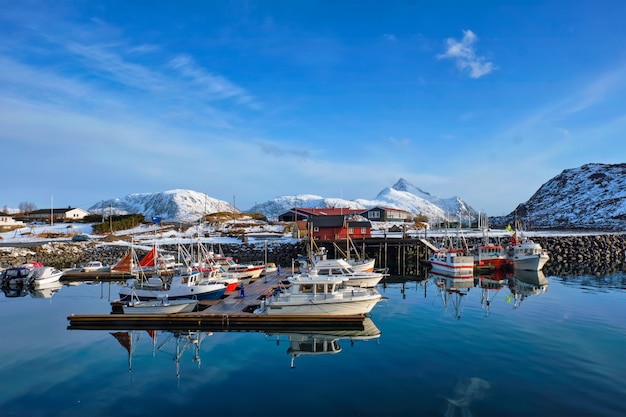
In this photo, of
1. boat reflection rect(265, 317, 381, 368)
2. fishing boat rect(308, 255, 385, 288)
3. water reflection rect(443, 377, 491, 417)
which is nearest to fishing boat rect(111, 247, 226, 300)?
fishing boat rect(308, 255, 385, 288)

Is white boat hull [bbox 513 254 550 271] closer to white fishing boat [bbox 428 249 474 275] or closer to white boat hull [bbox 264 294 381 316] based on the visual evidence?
white fishing boat [bbox 428 249 474 275]

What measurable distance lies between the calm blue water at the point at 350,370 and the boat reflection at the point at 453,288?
2410 mm

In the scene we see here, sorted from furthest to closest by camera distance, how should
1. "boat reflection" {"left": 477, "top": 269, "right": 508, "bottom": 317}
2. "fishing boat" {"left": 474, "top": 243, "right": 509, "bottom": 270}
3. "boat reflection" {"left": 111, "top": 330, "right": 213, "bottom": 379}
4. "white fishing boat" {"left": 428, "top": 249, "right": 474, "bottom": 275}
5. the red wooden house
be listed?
1. the red wooden house
2. "fishing boat" {"left": 474, "top": 243, "right": 509, "bottom": 270}
3. "white fishing boat" {"left": 428, "top": 249, "right": 474, "bottom": 275}
4. "boat reflection" {"left": 477, "top": 269, "right": 508, "bottom": 317}
5. "boat reflection" {"left": 111, "top": 330, "right": 213, "bottom": 379}

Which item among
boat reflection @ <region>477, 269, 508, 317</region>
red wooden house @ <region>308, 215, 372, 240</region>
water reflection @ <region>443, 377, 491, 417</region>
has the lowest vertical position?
water reflection @ <region>443, 377, 491, 417</region>

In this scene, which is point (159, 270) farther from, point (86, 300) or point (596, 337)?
point (596, 337)

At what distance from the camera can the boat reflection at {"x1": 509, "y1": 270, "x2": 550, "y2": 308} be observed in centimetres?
3525

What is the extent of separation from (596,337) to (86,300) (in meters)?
37.1

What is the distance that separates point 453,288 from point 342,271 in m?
13.0

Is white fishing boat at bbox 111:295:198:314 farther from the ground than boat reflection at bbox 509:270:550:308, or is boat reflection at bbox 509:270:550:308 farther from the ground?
white fishing boat at bbox 111:295:198:314

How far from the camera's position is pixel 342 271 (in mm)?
33375

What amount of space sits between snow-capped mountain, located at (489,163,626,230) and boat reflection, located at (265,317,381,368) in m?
106

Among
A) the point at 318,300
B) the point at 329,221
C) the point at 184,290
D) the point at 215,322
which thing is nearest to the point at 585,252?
the point at 329,221

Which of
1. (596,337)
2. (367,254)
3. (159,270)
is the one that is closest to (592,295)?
(596,337)

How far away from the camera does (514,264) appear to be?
5256 cm
